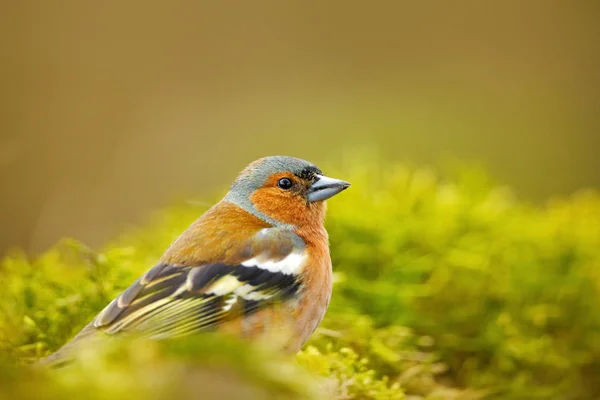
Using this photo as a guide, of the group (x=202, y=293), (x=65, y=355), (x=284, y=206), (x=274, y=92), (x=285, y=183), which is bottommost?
(x=65, y=355)

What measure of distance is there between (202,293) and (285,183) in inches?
41.0

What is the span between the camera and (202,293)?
3.12 m

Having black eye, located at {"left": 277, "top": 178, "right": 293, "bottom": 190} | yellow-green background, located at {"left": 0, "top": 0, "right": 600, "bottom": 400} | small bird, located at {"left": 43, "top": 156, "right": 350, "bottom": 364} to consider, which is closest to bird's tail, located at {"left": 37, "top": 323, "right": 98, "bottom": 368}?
small bird, located at {"left": 43, "top": 156, "right": 350, "bottom": 364}

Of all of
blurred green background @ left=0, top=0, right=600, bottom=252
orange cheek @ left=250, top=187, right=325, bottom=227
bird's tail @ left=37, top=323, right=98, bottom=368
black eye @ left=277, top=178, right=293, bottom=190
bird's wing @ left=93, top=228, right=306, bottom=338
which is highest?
blurred green background @ left=0, top=0, right=600, bottom=252

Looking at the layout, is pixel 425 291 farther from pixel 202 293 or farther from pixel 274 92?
pixel 274 92

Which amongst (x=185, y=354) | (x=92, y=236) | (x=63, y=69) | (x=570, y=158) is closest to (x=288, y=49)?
(x=63, y=69)

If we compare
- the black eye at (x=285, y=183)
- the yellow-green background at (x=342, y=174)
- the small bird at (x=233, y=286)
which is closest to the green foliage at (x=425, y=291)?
the yellow-green background at (x=342, y=174)

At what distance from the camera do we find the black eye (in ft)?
13.1

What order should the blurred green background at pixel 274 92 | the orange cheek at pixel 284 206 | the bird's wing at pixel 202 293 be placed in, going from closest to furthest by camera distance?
the bird's wing at pixel 202 293 < the orange cheek at pixel 284 206 < the blurred green background at pixel 274 92

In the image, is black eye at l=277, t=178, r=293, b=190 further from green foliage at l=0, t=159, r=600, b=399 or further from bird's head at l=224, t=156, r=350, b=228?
green foliage at l=0, t=159, r=600, b=399

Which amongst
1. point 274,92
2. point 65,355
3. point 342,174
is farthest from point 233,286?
point 274,92

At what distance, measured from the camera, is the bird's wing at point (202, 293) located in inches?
119

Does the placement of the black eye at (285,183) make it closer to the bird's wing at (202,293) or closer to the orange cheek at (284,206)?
the orange cheek at (284,206)

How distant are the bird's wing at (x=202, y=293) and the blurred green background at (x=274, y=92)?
6.36 m
